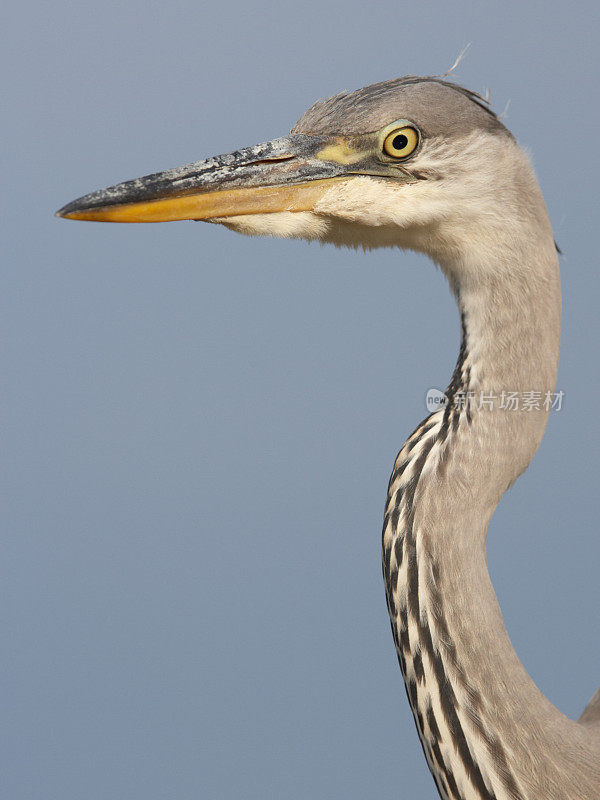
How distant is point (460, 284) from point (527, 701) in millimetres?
707

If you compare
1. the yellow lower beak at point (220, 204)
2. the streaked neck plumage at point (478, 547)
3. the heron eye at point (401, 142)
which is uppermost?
the heron eye at point (401, 142)

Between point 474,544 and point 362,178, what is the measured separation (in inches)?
25.4

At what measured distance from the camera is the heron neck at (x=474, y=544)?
4.67ft

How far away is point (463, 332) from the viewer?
1554 mm

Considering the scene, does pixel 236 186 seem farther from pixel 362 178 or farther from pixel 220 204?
pixel 362 178

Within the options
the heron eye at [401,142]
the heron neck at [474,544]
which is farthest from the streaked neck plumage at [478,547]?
the heron eye at [401,142]

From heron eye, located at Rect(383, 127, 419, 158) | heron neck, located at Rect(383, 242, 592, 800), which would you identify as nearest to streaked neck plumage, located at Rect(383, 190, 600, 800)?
heron neck, located at Rect(383, 242, 592, 800)

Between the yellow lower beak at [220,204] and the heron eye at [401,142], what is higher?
the heron eye at [401,142]

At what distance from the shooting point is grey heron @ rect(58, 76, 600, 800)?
4.69 feet

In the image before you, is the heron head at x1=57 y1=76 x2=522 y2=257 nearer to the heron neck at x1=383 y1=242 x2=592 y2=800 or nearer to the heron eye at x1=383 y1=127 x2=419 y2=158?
the heron eye at x1=383 y1=127 x2=419 y2=158

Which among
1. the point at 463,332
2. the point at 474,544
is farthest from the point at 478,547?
the point at 463,332

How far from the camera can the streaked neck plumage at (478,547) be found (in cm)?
142

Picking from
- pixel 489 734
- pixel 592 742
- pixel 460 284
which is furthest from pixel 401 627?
pixel 460 284

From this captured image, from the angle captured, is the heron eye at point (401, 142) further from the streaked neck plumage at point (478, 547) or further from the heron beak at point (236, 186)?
the streaked neck plumage at point (478, 547)
